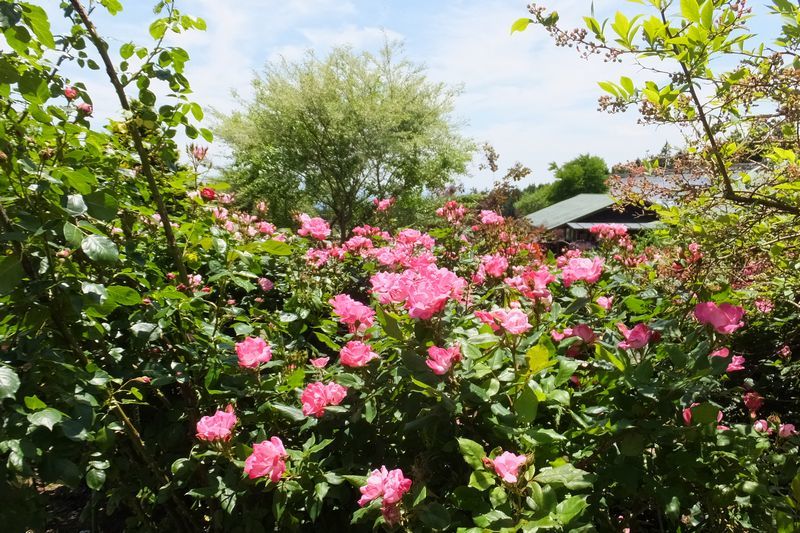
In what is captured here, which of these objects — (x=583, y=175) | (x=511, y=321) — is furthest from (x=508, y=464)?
(x=583, y=175)

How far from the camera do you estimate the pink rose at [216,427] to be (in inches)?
50.7

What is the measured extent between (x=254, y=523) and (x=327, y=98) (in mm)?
16030

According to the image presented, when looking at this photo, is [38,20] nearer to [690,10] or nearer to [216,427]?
[216,427]

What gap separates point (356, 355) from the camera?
54.3 inches

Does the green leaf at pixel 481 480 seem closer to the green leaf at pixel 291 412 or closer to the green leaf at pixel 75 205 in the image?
the green leaf at pixel 291 412

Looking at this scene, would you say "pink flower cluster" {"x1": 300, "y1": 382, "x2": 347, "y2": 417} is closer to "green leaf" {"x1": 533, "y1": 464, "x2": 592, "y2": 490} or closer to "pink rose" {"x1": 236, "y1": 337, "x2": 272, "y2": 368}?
"pink rose" {"x1": 236, "y1": 337, "x2": 272, "y2": 368}

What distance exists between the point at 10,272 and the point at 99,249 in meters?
0.21

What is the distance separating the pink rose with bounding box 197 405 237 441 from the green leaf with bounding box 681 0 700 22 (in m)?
1.60

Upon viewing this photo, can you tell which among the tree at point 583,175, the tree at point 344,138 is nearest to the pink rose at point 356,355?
the tree at point 344,138

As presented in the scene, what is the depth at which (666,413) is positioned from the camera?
3.94ft

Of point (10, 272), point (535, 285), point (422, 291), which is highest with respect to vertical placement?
point (10, 272)

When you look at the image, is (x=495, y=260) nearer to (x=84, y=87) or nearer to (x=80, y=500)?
(x=84, y=87)

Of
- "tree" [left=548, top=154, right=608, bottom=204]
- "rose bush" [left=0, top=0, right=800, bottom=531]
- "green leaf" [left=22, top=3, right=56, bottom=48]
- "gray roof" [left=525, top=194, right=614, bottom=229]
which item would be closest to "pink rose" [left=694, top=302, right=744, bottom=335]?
"rose bush" [left=0, top=0, right=800, bottom=531]

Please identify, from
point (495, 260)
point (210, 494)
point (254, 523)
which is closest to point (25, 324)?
point (210, 494)
